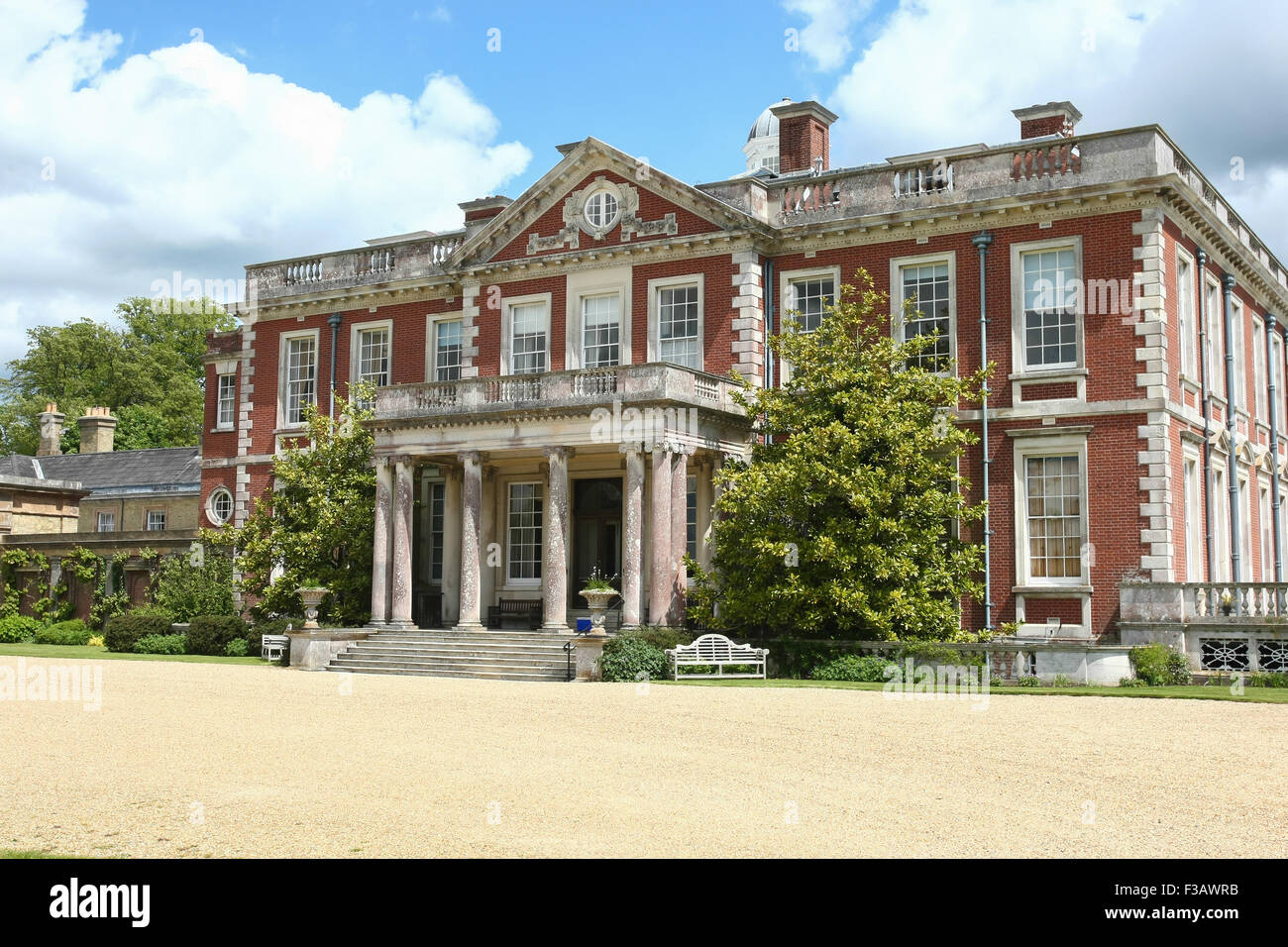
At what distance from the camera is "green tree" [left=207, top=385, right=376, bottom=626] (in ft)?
96.4

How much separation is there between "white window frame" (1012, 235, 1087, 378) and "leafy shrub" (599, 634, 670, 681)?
869 centimetres

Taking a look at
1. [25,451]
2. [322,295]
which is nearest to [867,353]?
[322,295]

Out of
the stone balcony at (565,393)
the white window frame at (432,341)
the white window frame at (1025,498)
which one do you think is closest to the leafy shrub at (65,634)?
the white window frame at (432,341)

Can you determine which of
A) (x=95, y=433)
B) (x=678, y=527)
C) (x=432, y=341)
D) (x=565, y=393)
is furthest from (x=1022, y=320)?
(x=95, y=433)

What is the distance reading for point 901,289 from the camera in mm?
26484

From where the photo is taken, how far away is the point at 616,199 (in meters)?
29.2

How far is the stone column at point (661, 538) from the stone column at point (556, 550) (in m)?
1.86

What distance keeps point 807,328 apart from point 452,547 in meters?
9.31

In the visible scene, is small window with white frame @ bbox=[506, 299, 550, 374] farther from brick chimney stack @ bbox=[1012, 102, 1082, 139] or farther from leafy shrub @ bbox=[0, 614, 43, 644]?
leafy shrub @ bbox=[0, 614, 43, 644]

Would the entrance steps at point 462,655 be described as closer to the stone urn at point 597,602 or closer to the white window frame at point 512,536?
the stone urn at point 597,602

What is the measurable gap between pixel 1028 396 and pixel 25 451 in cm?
5530

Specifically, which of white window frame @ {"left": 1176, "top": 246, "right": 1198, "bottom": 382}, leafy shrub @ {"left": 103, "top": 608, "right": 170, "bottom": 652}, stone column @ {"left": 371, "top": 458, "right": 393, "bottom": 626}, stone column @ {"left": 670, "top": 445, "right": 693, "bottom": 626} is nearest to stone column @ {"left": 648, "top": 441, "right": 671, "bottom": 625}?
stone column @ {"left": 670, "top": 445, "right": 693, "bottom": 626}
